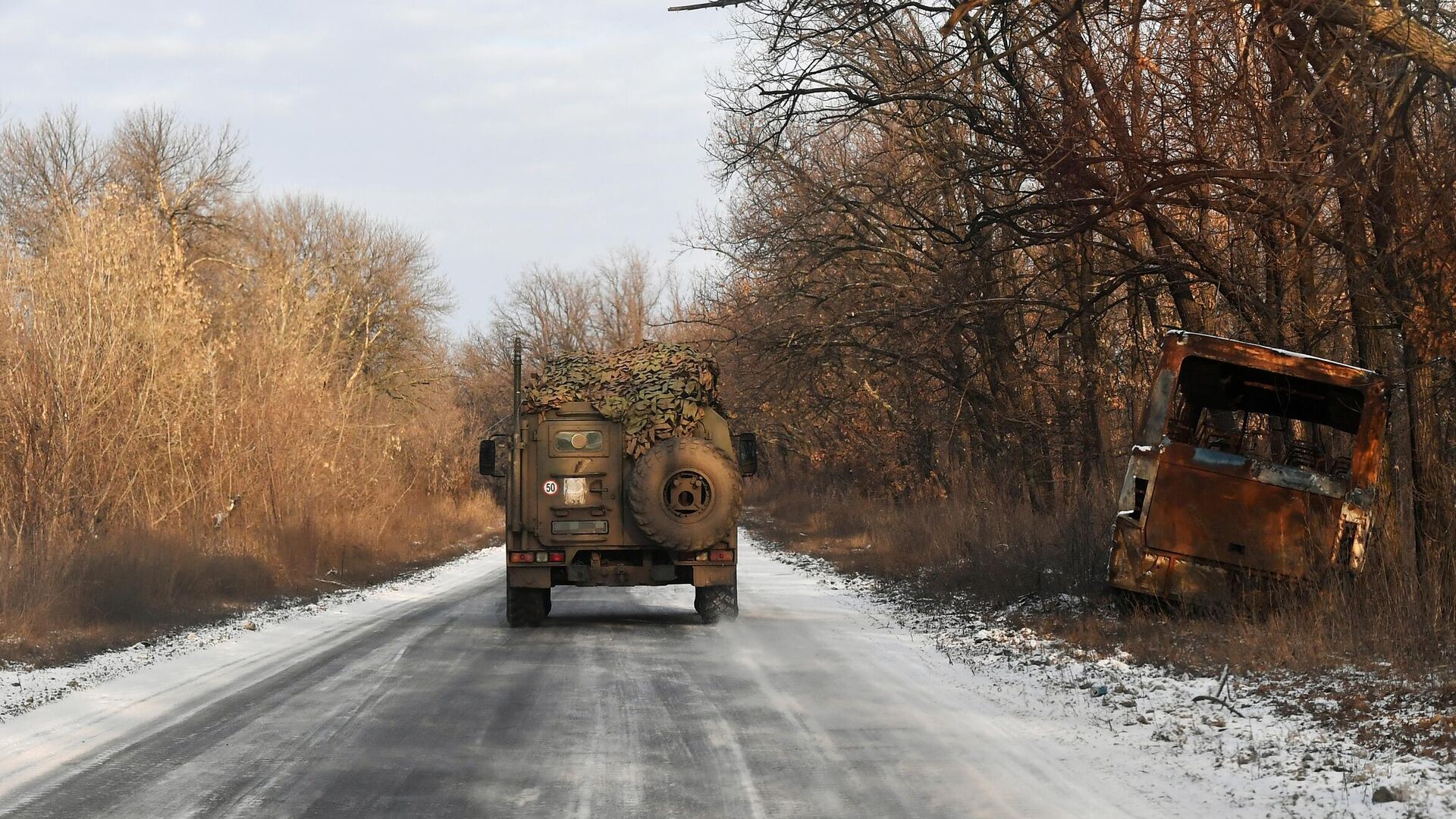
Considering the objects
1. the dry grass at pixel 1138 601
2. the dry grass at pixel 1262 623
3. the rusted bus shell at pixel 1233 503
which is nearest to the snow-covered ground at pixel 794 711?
the dry grass at pixel 1262 623

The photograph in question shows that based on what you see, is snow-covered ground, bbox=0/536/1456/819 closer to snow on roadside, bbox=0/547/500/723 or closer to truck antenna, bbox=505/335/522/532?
snow on roadside, bbox=0/547/500/723

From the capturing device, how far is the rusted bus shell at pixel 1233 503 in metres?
11.5

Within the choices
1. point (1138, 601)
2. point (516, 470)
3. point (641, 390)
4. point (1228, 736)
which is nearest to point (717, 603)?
point (641, 390)

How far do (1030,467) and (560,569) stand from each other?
38.8 feet

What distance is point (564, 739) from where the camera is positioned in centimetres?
824

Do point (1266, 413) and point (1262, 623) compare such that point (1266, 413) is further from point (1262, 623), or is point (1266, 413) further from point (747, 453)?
point (747, 453)

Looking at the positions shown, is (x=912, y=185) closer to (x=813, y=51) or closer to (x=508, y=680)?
(x=813, y=51)

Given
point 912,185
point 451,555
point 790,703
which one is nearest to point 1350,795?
point 790,703

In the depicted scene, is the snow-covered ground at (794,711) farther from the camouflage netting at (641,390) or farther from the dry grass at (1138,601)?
the camouflage netting at (641,390)

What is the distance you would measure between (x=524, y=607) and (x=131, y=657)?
440cm

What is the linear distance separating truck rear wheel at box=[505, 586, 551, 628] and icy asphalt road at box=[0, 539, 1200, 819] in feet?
4.67

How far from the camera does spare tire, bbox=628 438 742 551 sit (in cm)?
1470

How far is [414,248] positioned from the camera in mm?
61281

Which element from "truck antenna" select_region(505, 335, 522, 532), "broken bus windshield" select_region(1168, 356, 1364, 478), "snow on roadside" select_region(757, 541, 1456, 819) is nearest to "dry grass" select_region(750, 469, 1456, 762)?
"snow on roadside" select_region(757, 541, 1456, 819)
